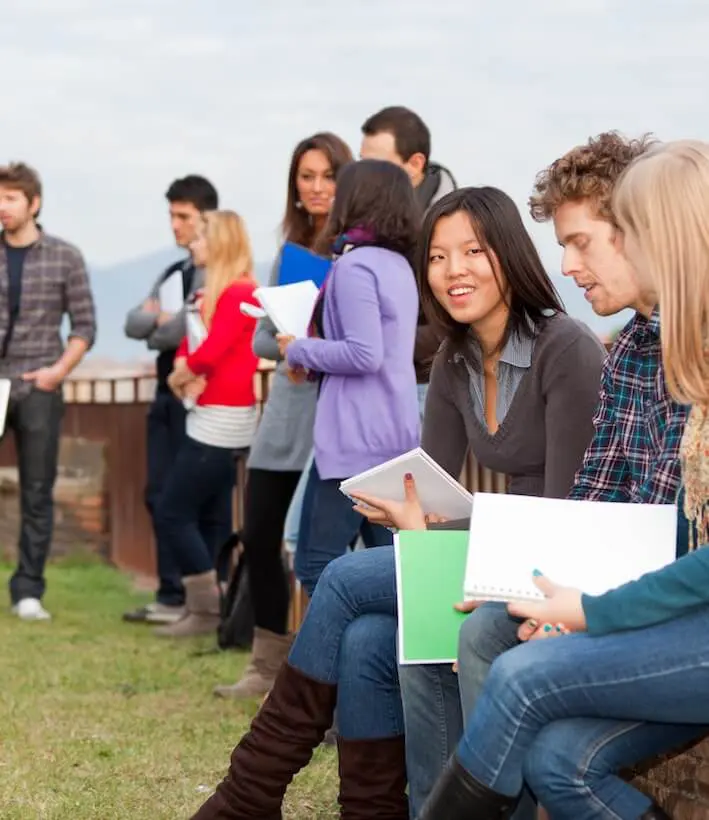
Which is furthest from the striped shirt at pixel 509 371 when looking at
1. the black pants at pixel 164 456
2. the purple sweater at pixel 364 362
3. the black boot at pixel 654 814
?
the black pants at pixel 164 456

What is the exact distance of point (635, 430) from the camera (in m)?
2.91

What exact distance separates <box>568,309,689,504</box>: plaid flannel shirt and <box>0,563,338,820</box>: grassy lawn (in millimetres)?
1198

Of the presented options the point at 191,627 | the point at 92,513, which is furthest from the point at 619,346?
the point at 92,513

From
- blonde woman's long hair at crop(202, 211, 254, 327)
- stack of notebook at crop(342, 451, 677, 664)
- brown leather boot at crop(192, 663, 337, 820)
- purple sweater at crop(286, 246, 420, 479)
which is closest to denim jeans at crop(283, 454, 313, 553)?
purple sweater at crop(286, 246, 420, 479)

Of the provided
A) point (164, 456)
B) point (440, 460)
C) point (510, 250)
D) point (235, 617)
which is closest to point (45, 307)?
point (164, 456)

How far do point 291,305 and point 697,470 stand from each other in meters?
2.47

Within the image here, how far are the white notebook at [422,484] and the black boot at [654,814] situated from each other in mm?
841

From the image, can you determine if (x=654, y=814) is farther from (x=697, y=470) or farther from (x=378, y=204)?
(x=378, y=204)

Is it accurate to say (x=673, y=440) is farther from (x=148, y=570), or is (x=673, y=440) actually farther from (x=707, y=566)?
(x=148, y=570)

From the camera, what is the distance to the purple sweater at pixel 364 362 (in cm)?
441

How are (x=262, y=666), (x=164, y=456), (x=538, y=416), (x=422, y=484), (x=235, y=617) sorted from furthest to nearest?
(x=164, y=456), (x=235, y=617), (x=262, y=666), (x=538, y=416), (x=422, y=484)

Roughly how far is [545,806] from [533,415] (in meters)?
1.04

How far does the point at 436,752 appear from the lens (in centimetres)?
306

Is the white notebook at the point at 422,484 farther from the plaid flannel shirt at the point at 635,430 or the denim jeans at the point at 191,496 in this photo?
the denim jeans at the point at 191,496
